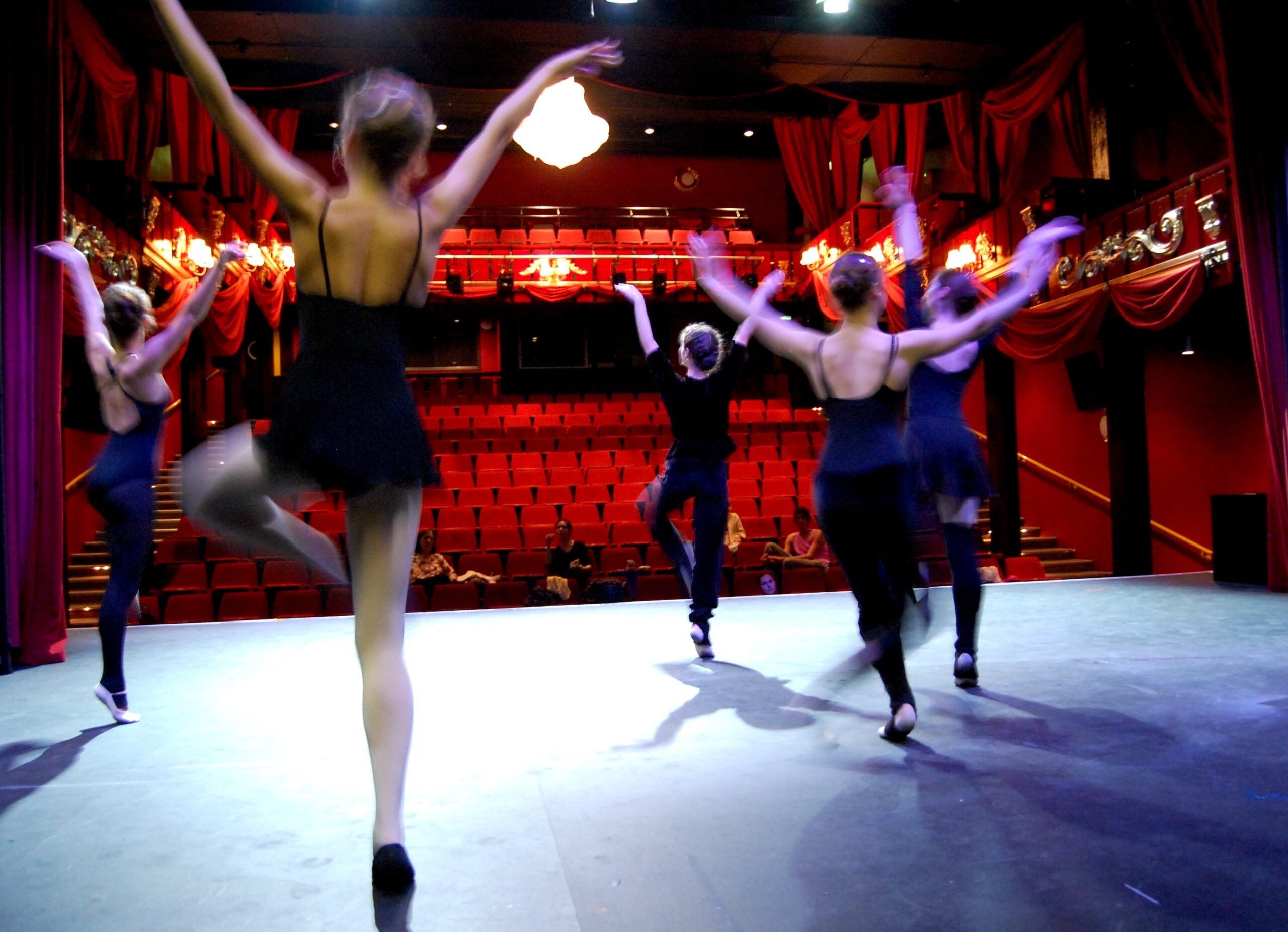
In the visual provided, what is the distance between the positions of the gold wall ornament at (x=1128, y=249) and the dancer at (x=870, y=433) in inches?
228

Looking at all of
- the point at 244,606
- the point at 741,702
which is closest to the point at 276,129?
the point at 244,606

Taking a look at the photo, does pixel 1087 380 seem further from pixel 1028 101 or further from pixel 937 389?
pixel 937 389

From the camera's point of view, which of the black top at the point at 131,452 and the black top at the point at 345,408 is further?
the black top at the point at 131,452

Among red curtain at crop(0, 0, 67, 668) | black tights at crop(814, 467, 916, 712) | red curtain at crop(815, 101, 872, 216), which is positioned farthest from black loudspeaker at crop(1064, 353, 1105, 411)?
A: red curtain at crop(0, 0, 67, 668)

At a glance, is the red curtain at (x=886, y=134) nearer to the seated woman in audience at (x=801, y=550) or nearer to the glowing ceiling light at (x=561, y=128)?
the glowing ceiling light at (x=561, y=128)

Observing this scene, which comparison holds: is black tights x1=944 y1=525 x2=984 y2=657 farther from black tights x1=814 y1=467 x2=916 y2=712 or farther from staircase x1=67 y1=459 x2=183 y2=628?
staircase x1=67 y1=459 x2=183 y2=628

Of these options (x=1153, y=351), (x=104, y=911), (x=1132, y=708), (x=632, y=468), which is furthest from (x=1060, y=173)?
(x=104, y=911)

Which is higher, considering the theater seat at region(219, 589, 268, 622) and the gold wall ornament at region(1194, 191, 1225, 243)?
the gold wall ornament at region(1194, 191, 1225, 243)

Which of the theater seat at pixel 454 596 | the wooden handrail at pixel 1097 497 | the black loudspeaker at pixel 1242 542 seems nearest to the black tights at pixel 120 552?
the theater seat at pixel 454 596

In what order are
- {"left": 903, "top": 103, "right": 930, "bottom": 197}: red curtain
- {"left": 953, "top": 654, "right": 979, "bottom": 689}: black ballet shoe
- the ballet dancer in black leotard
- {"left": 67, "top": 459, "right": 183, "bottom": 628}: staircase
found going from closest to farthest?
the ballet dancer in black leotard < {"left": 953, "top": 654, "right": 979, "bottom": 689}: black ballet shoe < {"left": 67, "top": 459, "right": 183, "bottom": 628}: staircase < {"left": 903, "top": 103, "right": 930, "bottom": 197}: red curtain

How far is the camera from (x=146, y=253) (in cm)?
839

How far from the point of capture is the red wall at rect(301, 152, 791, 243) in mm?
16625

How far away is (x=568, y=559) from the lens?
628 cm

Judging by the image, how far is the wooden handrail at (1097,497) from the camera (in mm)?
8805
